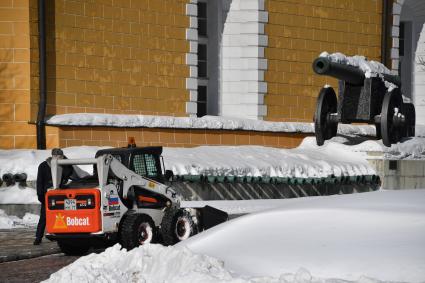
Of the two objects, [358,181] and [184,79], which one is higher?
[184,79]

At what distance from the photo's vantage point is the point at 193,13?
27422 millimetres

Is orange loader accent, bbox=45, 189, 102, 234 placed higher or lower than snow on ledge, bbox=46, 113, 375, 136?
lower

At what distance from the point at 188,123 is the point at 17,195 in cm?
620

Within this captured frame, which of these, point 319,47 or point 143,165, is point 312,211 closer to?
point 143,165

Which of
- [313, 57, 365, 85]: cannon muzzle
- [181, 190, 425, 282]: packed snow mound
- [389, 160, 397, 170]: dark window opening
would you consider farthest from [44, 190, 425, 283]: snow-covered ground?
[389, 160, 397, 170]: dark window opening

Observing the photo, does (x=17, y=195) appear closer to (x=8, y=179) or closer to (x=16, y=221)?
(x=8, y=179)

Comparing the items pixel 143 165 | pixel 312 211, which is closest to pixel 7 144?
pixel 143 165

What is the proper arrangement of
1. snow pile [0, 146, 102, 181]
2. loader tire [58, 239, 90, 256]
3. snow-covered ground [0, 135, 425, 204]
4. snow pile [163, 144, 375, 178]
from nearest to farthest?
loader tire [58, 239, 90, 256] < snow pile [0, 146, 102, 181] < snow-covered ground [0, 135, 425, 204] < snow pile [163, 144, 375, 178]

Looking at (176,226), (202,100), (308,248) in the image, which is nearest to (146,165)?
(176,226)

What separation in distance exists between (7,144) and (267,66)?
25.9 feet

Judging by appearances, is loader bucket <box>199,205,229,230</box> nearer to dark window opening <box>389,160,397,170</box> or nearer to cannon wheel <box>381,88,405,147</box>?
cannon wheel <box>381,88,405,147</box>

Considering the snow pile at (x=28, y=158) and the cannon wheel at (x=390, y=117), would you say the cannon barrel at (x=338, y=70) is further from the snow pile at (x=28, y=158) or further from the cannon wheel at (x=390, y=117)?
the snow pile at (x=28, y=158)

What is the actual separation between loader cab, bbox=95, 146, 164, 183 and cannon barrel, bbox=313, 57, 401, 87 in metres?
8.74

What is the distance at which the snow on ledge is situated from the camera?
24.5m
